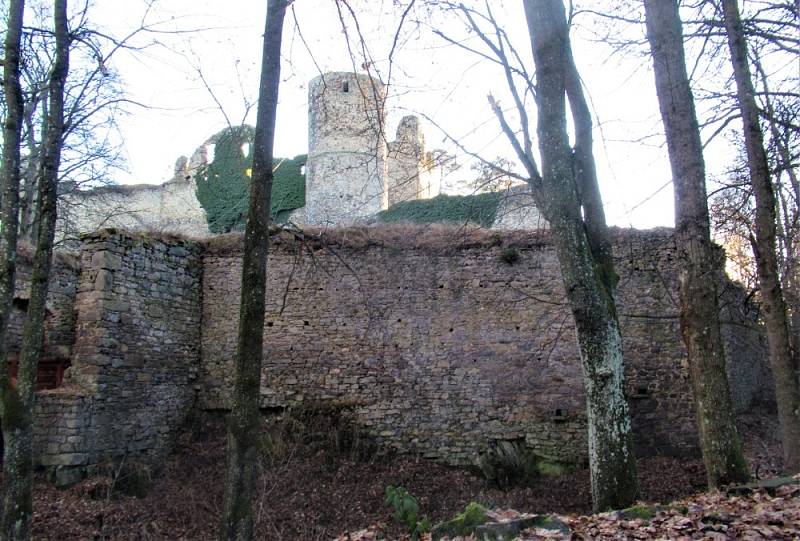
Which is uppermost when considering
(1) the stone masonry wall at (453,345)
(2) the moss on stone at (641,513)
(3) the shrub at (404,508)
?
(1) the stone masonry wall at (453,345)

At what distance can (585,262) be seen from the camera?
7.13 metres

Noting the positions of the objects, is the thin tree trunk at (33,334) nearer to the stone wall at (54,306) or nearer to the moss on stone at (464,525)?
the stone wall at (54,306)

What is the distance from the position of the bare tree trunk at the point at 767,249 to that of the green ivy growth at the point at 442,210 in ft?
40.9

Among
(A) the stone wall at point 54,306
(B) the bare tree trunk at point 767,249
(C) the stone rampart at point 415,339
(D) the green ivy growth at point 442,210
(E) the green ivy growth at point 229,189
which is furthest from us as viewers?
(E) the green ivy growth at point 229,189

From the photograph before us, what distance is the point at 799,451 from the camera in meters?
7.59

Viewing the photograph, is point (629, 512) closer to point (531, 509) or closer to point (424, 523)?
point (424, 523)

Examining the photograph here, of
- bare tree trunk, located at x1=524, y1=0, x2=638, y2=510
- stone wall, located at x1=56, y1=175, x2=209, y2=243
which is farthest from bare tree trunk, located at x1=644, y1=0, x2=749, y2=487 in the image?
stone wall, located at x1=56, y1=175, x2=209, y2=243

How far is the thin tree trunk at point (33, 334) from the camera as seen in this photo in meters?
6.68

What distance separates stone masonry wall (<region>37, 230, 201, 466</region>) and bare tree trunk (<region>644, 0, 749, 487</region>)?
8839mm

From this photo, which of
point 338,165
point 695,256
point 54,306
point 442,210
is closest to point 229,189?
point 338,165

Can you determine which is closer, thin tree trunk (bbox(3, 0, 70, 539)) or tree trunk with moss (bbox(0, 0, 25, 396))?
thin tree trunk (bbox(3, 0, 70, 539))

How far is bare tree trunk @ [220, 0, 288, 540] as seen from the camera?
5.56 meters

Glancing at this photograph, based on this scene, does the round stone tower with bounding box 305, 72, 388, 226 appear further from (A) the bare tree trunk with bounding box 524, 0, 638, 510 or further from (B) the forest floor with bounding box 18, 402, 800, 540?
(A) the bare tree trunk with bounding box 524, 0, 638, 510

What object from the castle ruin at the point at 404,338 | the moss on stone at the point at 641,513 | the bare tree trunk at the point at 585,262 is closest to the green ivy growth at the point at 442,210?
the castle ruin at the point at 404,338
